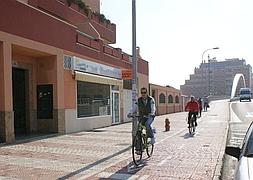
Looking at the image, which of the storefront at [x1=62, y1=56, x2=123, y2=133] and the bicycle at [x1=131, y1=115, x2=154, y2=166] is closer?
the bicycle at [x1=131, y1=115, x2=154, y2=166]

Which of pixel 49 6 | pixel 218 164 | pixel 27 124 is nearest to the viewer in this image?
pixel 218 164

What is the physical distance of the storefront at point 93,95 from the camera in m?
18.9

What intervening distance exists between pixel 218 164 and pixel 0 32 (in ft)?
27.3

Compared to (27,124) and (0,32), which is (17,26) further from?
(27,124)

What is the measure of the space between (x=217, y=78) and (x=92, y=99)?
101 m

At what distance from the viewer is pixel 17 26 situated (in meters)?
14.4

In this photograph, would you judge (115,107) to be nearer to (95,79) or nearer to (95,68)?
(95,68)

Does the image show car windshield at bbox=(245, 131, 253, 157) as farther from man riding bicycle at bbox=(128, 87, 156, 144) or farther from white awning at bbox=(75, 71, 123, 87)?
white awning at bbox=(75, 71, 123, 87)

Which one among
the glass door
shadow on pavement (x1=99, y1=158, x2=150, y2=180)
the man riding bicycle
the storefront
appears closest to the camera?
shadow on pavement (x1=99, y1=158, x2=150, y2=180)

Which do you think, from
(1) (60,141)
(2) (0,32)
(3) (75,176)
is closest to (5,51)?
(2) (0,32)

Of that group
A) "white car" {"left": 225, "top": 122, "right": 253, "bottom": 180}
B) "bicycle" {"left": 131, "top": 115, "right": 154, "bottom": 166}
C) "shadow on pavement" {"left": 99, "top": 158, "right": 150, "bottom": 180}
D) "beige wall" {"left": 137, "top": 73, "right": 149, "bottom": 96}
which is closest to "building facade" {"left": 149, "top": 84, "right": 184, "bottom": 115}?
"beige wall" {"left": 137, "top": 73, "right": 149, "bottom": 96}

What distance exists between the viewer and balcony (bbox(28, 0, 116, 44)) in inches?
787

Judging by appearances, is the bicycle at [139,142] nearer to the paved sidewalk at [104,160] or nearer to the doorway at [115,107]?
the paved sidewalk at [104,160]

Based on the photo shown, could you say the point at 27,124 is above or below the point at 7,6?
below
